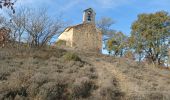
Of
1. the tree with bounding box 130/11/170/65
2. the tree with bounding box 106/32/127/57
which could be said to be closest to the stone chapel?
the tree with bounding box 106/32/127/57

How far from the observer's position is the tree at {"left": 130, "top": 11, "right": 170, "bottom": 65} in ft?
116

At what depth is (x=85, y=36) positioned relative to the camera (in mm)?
38844

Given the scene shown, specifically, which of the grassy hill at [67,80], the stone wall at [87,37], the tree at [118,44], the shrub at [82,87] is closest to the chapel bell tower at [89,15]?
the stone wall at [87,37]

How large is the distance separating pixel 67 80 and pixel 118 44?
78.9 feet

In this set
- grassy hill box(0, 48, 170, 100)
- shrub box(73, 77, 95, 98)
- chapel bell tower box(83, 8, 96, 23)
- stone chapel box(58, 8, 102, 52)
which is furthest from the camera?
chapel bell tower box(83, 8, 96, 23)

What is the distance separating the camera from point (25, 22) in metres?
27.7

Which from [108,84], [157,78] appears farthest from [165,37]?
[108,84]

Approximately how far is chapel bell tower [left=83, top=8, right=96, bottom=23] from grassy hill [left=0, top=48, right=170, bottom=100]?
1479cm

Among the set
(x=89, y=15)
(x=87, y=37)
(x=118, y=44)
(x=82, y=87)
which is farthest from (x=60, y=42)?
(x=82, y=87)

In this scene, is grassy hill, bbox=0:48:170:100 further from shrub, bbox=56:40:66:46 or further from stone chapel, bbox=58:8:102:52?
stone chapel, bbox=58:8:102:52

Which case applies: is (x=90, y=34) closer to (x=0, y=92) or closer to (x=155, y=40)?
(x=155, y=40)

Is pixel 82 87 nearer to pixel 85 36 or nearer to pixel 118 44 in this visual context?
pixel 85 36

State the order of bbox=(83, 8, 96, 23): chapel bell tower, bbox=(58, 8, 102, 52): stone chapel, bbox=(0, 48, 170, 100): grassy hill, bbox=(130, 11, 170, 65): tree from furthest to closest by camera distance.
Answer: bbox=(83, 8, 96, 23): chapel bell tower < bbox=(58, 8, 102, 52): stone chapel < bbox=(130, 11, 170, 65): tree < bbox=(0, 48, 170, 100): grassy hill

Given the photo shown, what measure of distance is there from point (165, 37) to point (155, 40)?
3.73ft
